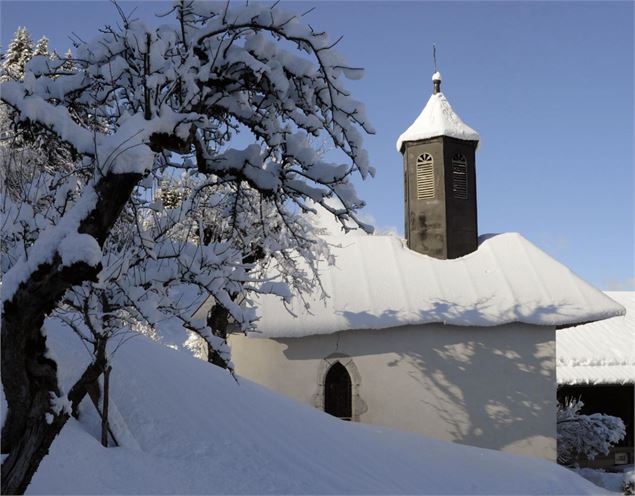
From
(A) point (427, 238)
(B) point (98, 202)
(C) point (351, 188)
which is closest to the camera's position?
(B) point (98, 202)

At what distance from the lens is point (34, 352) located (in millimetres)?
4539

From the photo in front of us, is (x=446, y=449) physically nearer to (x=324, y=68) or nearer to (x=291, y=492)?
(x=291, y=492)

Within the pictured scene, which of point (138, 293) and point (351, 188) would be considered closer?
point (138, 293)

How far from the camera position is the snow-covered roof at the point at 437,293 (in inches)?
563

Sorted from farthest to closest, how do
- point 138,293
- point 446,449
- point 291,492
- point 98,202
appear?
point 446,449
point 291,492
point 138,293
point 98,202

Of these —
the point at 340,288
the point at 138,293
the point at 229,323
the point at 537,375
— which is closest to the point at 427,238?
the point at 340,288

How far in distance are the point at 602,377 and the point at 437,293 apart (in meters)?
7.42

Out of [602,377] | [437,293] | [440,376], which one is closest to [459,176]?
[437,293]

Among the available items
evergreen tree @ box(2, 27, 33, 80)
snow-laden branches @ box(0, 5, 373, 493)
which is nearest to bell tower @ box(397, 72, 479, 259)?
snow-laden branches @ box(0, 5, 373, 493)

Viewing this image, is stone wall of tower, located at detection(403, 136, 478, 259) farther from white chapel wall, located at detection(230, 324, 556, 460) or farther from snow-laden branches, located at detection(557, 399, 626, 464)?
snow-laden branches, located at detection(557, 399, 626, 464)

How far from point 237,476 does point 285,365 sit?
8371mm

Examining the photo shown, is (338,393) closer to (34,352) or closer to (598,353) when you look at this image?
(598,353)

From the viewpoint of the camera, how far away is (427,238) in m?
16.8

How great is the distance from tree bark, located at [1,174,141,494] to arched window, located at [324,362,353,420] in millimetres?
10474
